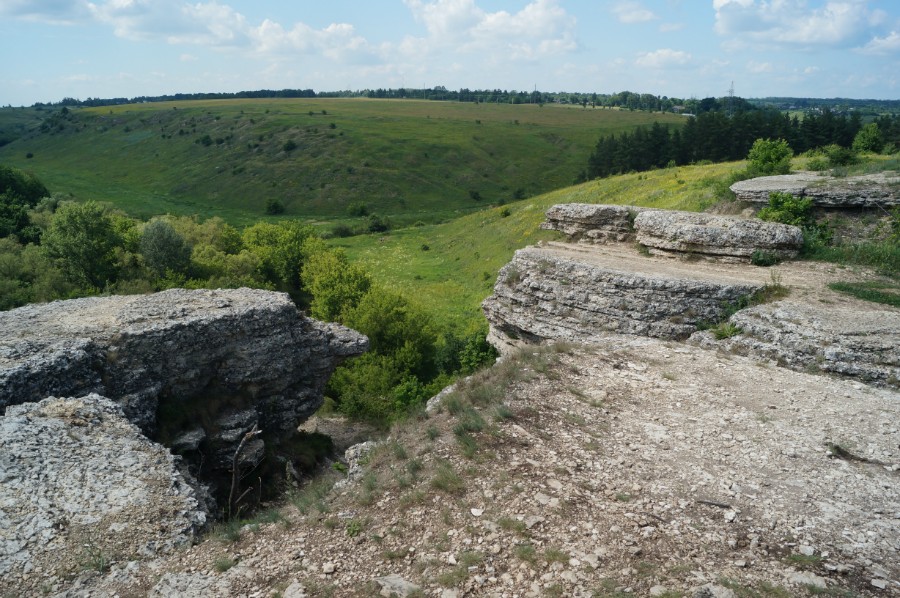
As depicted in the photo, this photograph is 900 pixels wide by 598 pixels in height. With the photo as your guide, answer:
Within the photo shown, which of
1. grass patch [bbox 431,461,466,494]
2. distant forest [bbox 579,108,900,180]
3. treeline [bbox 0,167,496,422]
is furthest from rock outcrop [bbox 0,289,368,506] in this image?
distant forest [bbox 579,108,900,180]

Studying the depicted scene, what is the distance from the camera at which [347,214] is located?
7706 cm

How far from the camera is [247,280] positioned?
31.1 meters

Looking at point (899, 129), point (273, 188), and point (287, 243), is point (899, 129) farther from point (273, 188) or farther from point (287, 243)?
point (273, 188)

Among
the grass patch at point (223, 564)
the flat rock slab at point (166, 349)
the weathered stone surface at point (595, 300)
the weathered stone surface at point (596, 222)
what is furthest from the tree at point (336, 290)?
the grass patch at point (223, 564)

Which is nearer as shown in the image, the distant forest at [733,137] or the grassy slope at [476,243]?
the grassy slope at [476,243]

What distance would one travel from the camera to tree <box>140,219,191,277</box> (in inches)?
1147

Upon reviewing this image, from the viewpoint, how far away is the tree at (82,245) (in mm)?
27969

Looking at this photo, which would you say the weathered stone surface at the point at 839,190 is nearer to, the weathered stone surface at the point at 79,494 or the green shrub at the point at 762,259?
the green shrub at the point at 762,259

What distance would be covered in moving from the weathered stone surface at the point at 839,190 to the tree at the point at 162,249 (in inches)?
1096

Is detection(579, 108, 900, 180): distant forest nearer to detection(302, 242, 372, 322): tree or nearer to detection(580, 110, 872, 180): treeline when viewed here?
detection(580, 110, 872, 180): treeline

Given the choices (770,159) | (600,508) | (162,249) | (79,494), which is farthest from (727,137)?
(79,494)

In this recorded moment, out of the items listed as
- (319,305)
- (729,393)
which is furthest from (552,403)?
(319,305)

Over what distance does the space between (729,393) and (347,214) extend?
69734 mm

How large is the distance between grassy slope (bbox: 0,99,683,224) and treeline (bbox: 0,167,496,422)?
29.2 metres
